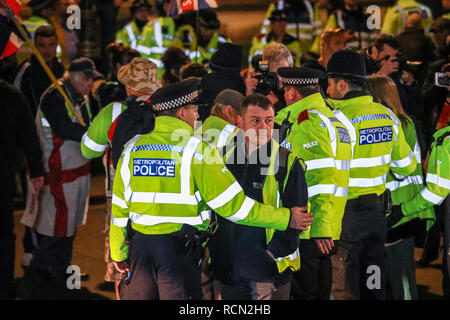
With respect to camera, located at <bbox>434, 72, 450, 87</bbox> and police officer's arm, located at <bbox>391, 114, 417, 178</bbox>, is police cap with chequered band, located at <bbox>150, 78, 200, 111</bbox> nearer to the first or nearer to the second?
police officer's arm, located at <bbox>391, 114, 417, 178</bbox>

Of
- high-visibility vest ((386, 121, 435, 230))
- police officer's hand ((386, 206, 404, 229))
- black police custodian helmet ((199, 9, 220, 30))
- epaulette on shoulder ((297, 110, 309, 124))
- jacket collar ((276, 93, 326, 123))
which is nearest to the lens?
epaulette on shoulder ((297, 110, 309, 124))

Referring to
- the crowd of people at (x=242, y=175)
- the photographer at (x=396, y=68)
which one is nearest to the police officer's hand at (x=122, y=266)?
the crowd of people at (x=242, y=175)

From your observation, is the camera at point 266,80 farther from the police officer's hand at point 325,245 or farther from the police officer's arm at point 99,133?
the police officer's hand at point 325,245

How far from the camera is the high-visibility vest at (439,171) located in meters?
5.57

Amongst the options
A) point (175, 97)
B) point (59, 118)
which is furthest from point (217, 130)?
point (59, 118)

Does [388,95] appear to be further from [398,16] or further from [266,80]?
[398,16]

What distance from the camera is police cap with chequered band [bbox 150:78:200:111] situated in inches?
187

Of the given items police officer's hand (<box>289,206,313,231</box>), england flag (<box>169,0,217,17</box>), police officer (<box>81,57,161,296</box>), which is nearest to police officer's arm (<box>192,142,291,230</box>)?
police officer's hand (<box>289,206,313,231</box>)

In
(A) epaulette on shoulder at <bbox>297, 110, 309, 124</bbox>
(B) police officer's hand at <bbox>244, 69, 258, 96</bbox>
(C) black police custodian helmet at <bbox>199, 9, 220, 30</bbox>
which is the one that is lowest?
(C) black police custodian helmet at <bbox>199, 9, 220, 30</bbox>

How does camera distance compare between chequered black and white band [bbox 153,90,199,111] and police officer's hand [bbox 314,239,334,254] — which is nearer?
chequered black and white band [bbox 153,90,199,111]

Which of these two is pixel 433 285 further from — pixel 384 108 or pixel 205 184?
pixel 205 184

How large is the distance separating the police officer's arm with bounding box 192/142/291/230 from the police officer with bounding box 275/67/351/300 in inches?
32.6

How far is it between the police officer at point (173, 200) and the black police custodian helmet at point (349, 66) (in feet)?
5.09
